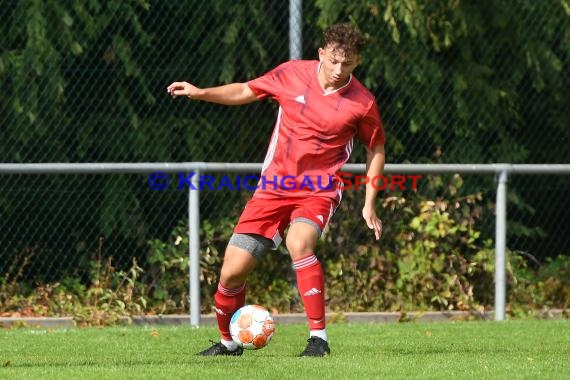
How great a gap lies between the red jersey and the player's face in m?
0.10

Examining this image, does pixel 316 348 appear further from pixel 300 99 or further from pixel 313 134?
pixel 300 99

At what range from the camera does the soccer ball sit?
265 inches

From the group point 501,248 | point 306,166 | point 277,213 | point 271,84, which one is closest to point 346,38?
point 271,84

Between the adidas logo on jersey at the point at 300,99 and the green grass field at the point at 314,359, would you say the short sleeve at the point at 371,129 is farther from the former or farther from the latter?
the green grass field at the point at 314,359

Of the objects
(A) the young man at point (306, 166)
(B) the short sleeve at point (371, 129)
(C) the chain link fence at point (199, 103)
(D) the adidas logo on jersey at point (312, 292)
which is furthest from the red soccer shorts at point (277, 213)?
(C) the chain link fence at point (199, 103)

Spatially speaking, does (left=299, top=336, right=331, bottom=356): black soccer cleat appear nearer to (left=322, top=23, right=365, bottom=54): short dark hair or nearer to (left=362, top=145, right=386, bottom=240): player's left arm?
(left=362, top=145, right=386, bottom=240): player's left arm

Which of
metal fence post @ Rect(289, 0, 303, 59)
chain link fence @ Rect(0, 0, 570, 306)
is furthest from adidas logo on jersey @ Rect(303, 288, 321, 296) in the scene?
metal fence post @ Rect(289, 0, 303, 59)

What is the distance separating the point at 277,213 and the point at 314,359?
857 mm

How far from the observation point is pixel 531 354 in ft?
23.4

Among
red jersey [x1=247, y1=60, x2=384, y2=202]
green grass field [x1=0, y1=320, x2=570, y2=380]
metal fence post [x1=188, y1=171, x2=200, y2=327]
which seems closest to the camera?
green grass field [x1=0, y1=320, x2=570, y2=380]

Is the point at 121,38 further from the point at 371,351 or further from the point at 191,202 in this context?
the point at 371,351

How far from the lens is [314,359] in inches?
259

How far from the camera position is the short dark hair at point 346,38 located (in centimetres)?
671

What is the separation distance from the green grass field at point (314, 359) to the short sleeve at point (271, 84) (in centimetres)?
147
